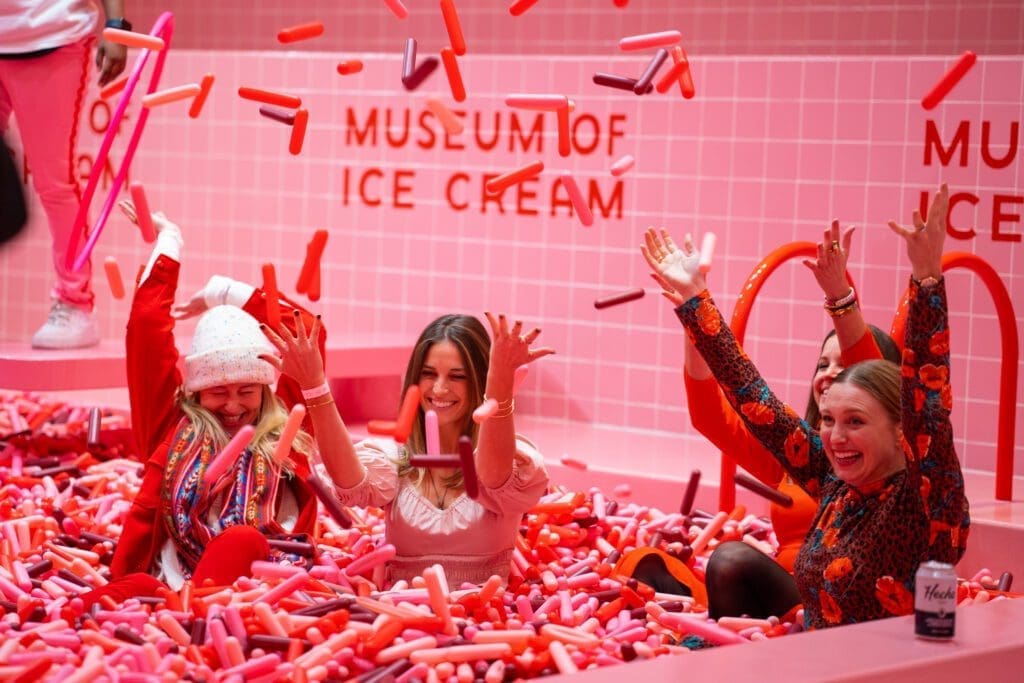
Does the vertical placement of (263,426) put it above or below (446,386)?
below

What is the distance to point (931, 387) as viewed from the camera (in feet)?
10.8

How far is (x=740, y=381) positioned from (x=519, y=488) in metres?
0.63

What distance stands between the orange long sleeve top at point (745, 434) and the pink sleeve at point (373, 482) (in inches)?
30.5

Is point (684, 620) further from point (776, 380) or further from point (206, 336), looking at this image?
point (776, 380)

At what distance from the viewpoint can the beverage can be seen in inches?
123

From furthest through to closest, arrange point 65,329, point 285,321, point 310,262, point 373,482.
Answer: point 65,329
point 310,262
point 285,321
point 373,482

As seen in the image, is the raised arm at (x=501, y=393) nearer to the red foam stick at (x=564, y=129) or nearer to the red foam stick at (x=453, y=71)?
the red foam stick at (x=453, y=71)

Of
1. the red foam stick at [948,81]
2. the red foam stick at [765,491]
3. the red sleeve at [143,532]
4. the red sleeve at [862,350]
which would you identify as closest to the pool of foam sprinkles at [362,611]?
the red sleeve at [143,532]

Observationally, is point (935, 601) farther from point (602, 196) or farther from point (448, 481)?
point (602, 196)

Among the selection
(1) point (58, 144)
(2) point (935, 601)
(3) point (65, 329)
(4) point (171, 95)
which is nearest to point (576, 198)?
(4) point (171, 95)

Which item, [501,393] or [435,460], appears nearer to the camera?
[435,460]

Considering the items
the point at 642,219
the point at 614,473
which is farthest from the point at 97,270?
the point at 614,473

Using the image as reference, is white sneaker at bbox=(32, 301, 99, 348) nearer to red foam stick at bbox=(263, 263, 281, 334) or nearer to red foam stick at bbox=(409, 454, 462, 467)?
red foam stick at bbox=(263, 263, 281, 334)

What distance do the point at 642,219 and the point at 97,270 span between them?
2936mm
